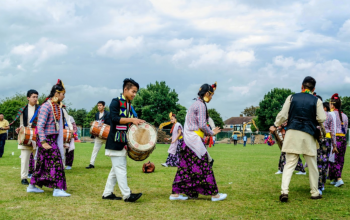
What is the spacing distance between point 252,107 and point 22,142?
5049 inches

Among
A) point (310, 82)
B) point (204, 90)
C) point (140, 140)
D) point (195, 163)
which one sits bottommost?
point (195, 163)

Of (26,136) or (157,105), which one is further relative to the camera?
(157,105)

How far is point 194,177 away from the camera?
6.25m

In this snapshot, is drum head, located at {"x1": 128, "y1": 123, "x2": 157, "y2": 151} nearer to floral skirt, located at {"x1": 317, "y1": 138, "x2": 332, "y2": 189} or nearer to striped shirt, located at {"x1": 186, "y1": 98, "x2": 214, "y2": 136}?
striped shirt, located at {"x1": 186, "y1": 98, "x2": 214, "y2": 136}

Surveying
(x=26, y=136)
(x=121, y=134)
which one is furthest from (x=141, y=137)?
(x=26, y=136)

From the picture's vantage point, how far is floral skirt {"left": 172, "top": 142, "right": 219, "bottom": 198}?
6.21 metres

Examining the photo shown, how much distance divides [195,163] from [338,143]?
425 cm

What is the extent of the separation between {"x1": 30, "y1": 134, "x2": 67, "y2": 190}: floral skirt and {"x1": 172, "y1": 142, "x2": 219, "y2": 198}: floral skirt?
2230mm

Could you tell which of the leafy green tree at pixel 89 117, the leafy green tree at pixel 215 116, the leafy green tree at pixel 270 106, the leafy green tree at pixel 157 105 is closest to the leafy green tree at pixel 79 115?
the leafy green tree at pixel 89 117

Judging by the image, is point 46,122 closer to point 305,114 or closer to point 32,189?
point 32,189

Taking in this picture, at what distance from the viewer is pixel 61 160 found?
21.9 ft

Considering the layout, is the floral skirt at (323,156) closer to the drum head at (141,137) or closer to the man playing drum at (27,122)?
the drum head at (141,137)

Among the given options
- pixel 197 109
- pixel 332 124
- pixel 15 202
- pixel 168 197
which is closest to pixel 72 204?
pixel 15 202

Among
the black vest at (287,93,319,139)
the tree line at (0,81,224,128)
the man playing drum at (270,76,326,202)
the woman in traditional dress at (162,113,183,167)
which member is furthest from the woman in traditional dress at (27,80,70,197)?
the tree line at (0,81,224,128)
